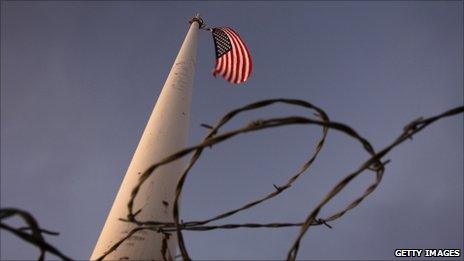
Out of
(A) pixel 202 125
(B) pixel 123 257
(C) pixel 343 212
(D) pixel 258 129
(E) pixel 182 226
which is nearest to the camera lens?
(D) pixel 258 129

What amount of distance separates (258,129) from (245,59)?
27.5 feet

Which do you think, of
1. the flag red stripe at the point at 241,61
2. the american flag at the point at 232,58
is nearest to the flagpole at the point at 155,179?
the american flag at the point at 232,58

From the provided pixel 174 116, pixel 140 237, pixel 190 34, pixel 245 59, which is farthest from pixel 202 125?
pixel 245 59

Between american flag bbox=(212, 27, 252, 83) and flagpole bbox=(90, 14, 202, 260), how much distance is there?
10.8ft

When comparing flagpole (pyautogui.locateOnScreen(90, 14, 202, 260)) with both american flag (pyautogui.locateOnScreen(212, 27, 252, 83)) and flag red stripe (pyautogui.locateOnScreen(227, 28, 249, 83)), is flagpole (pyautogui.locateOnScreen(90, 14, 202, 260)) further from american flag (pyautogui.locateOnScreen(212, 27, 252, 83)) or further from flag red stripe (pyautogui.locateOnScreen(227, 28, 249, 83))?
flag red stripe (pyautogui.locateOnScreen(227, 28, 249, 83))

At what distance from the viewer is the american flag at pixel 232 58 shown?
1014 cm

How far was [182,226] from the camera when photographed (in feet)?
10.9

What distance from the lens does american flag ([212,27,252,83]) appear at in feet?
33.3

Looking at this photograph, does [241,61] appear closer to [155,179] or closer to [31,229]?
[155,179]

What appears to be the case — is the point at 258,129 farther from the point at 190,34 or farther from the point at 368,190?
the point at 190,34

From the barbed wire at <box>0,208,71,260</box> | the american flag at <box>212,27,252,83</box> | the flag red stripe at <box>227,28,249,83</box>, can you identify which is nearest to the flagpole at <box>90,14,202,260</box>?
the barbed wire at <box>0,208,71,260</box>

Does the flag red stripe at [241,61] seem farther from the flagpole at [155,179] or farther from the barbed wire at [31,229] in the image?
the barbed wire at [31,229]

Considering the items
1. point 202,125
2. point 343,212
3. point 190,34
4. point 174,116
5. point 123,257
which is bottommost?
point 123,257

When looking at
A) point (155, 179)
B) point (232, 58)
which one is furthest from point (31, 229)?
point (232, 58)
